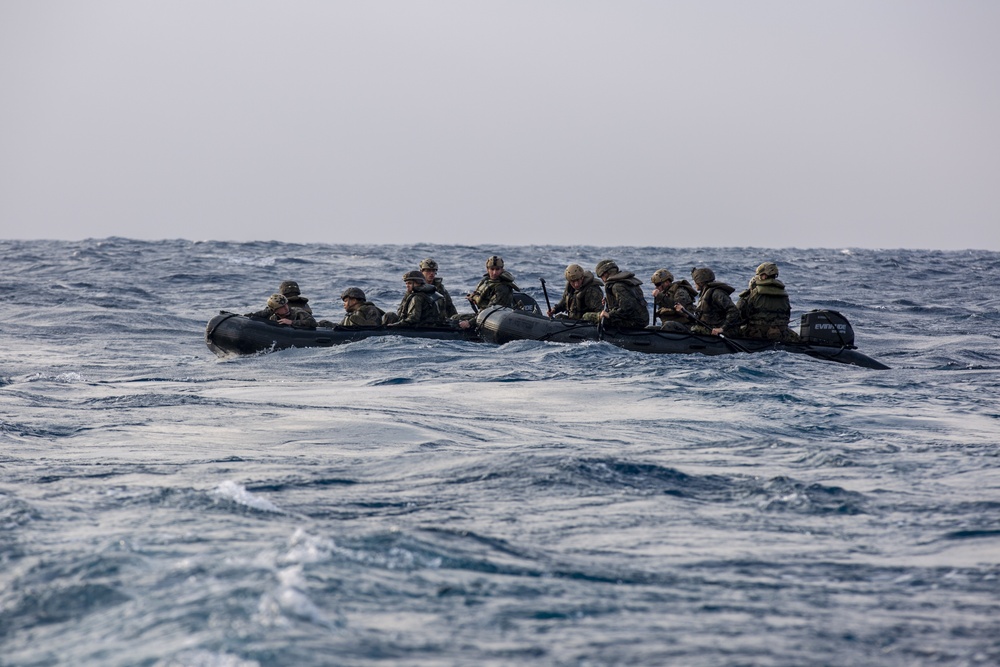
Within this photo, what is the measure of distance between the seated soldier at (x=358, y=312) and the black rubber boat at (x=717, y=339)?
2578mm

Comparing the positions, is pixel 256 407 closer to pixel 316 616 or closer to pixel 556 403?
pixel 556 403

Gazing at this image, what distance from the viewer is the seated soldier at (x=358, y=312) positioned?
59.1ft

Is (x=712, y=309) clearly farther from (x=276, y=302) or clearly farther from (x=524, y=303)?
(x=276, y=302)

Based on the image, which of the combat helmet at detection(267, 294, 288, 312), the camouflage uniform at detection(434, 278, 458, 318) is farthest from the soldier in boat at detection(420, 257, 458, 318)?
the combat helmet at detection(267, 294, 288, 312)

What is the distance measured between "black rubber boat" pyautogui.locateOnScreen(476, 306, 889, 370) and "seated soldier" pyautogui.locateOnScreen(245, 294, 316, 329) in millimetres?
3623

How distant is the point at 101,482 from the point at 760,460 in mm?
5208

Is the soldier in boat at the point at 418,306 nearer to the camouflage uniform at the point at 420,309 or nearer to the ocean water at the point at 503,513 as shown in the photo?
the camouflage uniform at the point at 420,309

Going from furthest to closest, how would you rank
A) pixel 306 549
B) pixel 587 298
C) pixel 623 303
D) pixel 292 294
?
pixel 292 294
pixel 587 298
pixel 623 303
pixel 306 549

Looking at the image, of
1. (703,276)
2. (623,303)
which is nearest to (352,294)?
(623,303)

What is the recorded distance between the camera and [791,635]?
5.11 metres

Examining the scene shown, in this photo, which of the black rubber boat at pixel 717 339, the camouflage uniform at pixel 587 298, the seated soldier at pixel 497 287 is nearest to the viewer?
the black rubber boat at pixel 717 339

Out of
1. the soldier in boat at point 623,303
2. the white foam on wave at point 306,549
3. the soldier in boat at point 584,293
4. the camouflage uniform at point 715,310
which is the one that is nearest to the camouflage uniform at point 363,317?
the soldier in boat at point 584,293

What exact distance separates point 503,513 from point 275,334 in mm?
11020

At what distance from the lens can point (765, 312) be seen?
55.3ft
